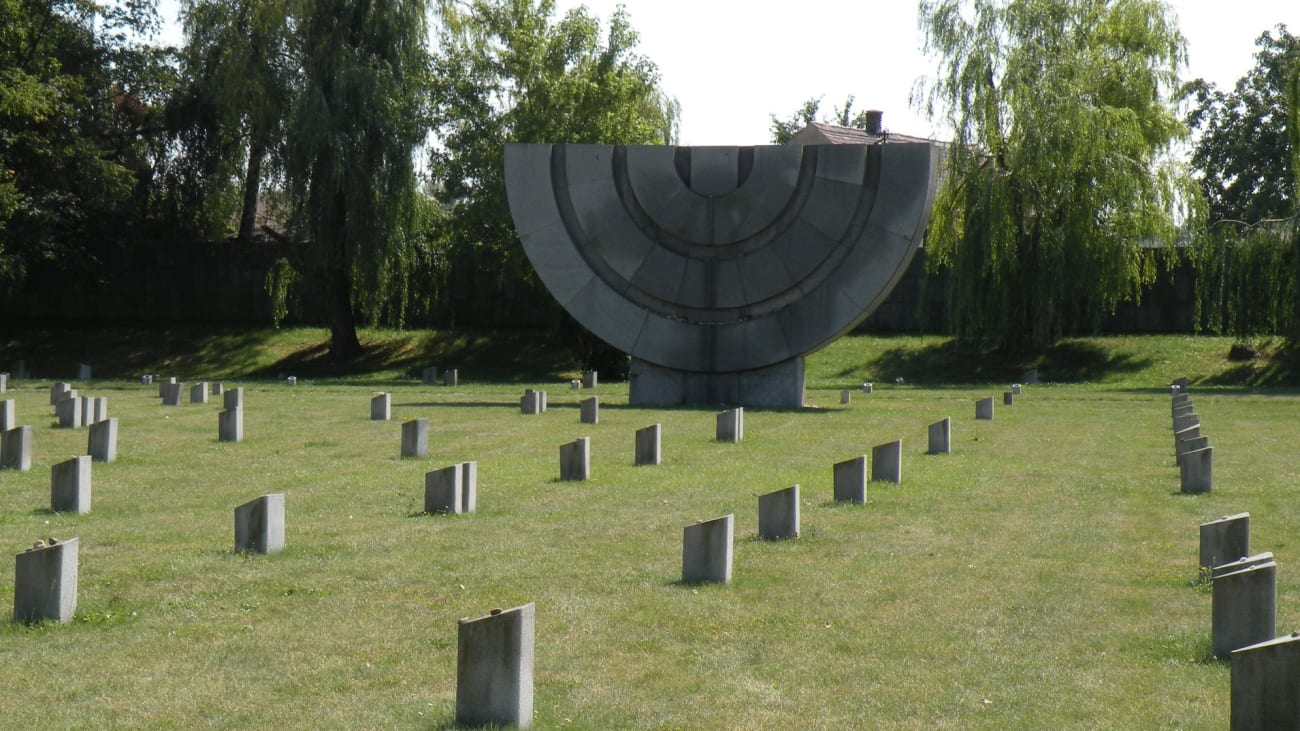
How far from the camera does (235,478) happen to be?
13555mm

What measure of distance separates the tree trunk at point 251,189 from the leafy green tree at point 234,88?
4cm

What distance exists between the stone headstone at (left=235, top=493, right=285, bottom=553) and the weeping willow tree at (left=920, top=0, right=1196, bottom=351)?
85.0 ft

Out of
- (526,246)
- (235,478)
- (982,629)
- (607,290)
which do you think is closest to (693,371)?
(607,290)

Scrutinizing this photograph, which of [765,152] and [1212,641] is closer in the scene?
[1212,641]

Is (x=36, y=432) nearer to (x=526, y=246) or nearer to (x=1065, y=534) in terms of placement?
(x=526, y=246)

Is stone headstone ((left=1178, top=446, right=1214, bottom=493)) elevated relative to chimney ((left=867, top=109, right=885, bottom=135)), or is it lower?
lower

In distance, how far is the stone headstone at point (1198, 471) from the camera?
12923 mm

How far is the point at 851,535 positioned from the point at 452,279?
33734 mm

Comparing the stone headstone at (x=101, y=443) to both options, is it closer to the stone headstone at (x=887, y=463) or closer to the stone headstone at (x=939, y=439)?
the stone headstone at (x=887, y=463)

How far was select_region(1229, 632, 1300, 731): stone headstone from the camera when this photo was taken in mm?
5016

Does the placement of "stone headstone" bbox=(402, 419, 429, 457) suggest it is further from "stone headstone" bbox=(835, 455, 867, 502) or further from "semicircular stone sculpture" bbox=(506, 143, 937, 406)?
"semicircular stone sculpture" bbox=(506, 143, 937, 406)

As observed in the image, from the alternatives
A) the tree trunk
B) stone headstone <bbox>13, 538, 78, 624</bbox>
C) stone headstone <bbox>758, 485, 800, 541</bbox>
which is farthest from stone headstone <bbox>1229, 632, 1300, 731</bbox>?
the tree trunk

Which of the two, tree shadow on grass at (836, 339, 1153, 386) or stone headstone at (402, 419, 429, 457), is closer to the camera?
stone headstone at (402, 419, 429, 457)

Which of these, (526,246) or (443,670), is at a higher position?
(526,246)
